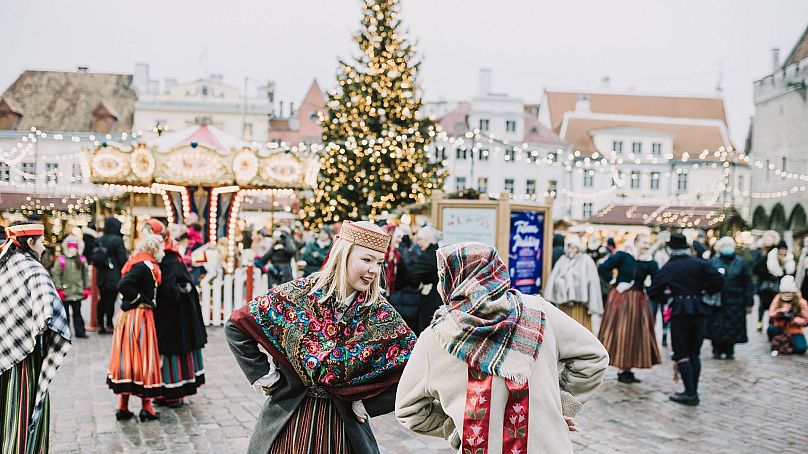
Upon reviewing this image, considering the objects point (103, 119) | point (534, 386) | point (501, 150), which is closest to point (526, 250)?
point (534, 386)

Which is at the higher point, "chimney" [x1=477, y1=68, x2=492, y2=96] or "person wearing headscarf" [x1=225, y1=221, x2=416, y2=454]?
"chimney" [x1=477, y1=68, x2=492, y2=96]

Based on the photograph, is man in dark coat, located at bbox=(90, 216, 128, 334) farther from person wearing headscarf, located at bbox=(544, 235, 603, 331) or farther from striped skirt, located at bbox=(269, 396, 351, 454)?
striped skirt, located at bbox=(269, 396, 351, 454)

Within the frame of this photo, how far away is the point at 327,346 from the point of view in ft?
10.5

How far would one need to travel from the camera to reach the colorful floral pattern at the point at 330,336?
318cm

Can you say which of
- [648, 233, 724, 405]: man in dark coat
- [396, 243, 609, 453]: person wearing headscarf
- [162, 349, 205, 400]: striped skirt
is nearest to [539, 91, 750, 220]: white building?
[648, 233, 724, 405]: man in dark coat

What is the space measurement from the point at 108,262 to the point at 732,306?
9.77 m

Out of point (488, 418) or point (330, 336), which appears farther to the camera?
point (330, 336)

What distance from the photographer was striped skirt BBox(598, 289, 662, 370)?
8664 millimetres

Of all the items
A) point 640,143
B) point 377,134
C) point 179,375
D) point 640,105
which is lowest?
point 179,375

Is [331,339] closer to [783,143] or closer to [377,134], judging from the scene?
[377,134]

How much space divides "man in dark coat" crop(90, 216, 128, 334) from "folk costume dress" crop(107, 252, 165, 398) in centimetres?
517

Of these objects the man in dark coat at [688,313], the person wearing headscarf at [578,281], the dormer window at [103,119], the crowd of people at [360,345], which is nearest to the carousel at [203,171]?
the crowd of people at [360,345]

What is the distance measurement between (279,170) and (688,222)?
917 inches

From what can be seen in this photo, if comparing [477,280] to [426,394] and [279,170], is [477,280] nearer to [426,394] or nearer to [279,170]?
[426,394]
